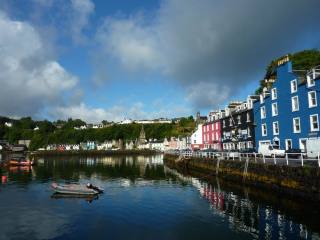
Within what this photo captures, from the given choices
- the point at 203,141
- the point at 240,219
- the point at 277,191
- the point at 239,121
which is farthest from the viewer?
the point at 203,141

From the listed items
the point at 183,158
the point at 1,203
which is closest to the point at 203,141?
the point at 183,158

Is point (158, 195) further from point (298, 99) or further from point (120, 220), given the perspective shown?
point (298, 99)

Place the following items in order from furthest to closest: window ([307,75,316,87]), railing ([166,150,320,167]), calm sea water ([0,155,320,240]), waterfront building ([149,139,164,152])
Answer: waterfront building ([149,139,164,152])
window ([307,75,316,87])
railing ([166,150,320,167])
calm sea water ([0,155,320,240])

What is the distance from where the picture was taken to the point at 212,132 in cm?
9056

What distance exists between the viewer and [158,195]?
3853 centimetres

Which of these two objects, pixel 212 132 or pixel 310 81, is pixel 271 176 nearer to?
pixel 310 81

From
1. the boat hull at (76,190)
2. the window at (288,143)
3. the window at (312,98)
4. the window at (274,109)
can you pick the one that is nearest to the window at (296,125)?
the window at (288,143)

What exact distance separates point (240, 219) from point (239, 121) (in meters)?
47.0

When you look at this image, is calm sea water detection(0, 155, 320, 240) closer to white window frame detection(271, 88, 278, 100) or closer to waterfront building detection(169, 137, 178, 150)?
white window frame detection(271, 88, 278, 100)

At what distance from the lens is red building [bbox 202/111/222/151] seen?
3376 inches

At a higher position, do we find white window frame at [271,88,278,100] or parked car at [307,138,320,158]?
white window frame at [271,88,278,100]

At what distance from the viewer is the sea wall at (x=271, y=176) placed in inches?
1097

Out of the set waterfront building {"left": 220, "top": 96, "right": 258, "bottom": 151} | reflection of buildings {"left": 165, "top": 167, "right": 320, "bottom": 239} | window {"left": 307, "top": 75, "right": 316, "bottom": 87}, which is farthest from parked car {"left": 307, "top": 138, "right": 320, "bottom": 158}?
waterfront building {"left": 220, "top": 96, "right": 258, "bottom": 151}

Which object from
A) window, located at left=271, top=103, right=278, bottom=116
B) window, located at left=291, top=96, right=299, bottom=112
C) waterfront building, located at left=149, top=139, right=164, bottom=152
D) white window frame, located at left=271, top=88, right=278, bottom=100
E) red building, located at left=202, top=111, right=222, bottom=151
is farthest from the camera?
waterfront building, located at left=149, top=139, right=164, bottom=152
